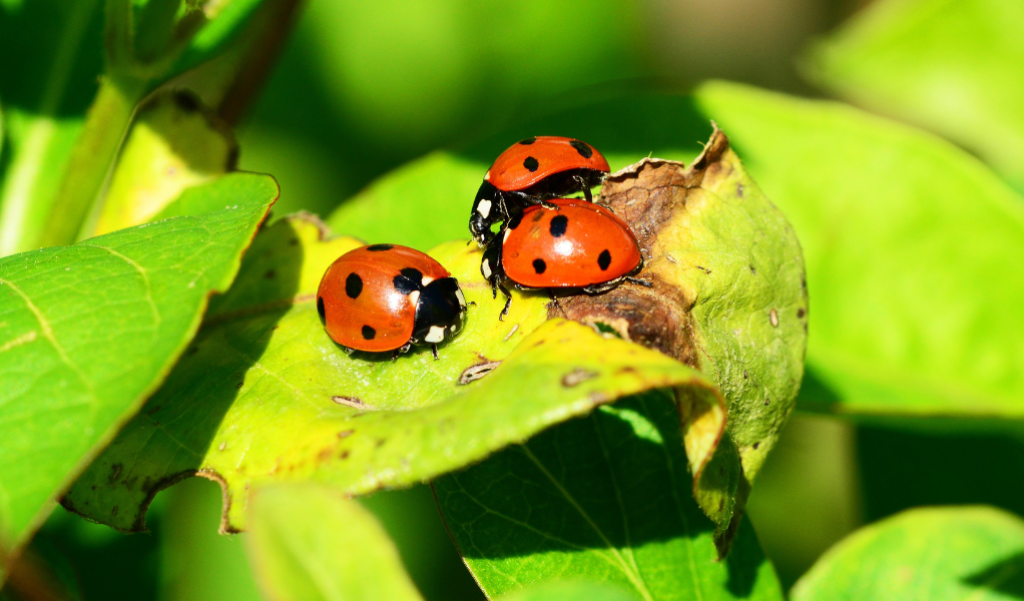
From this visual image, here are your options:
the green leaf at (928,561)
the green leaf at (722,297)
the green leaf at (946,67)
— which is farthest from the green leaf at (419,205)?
the green leaf at (946,67)

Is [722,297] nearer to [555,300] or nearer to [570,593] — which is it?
[555,300]

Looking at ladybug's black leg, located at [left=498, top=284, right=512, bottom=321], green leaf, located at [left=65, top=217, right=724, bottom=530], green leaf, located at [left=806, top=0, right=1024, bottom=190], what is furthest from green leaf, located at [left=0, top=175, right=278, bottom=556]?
green leaf, located at [left=806, top=0, right=1024, bottom=190]

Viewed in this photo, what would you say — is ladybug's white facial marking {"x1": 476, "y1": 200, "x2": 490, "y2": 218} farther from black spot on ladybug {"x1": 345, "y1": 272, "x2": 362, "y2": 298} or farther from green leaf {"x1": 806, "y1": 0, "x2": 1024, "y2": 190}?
green leaf {"x1": 806, "y1": 0, "x2": 1024, "y2": 190}

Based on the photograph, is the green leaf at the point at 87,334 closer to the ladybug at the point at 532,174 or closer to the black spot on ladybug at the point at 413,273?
the black spot on ladybug at the point at 413,273

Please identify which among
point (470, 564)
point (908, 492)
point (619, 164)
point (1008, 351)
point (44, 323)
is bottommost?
point (908, 492)

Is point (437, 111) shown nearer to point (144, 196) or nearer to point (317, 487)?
point (144, 196)

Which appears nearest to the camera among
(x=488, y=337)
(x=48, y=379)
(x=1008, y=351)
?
(x=48, y=379)

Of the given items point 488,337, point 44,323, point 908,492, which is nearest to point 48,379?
point 44,323
